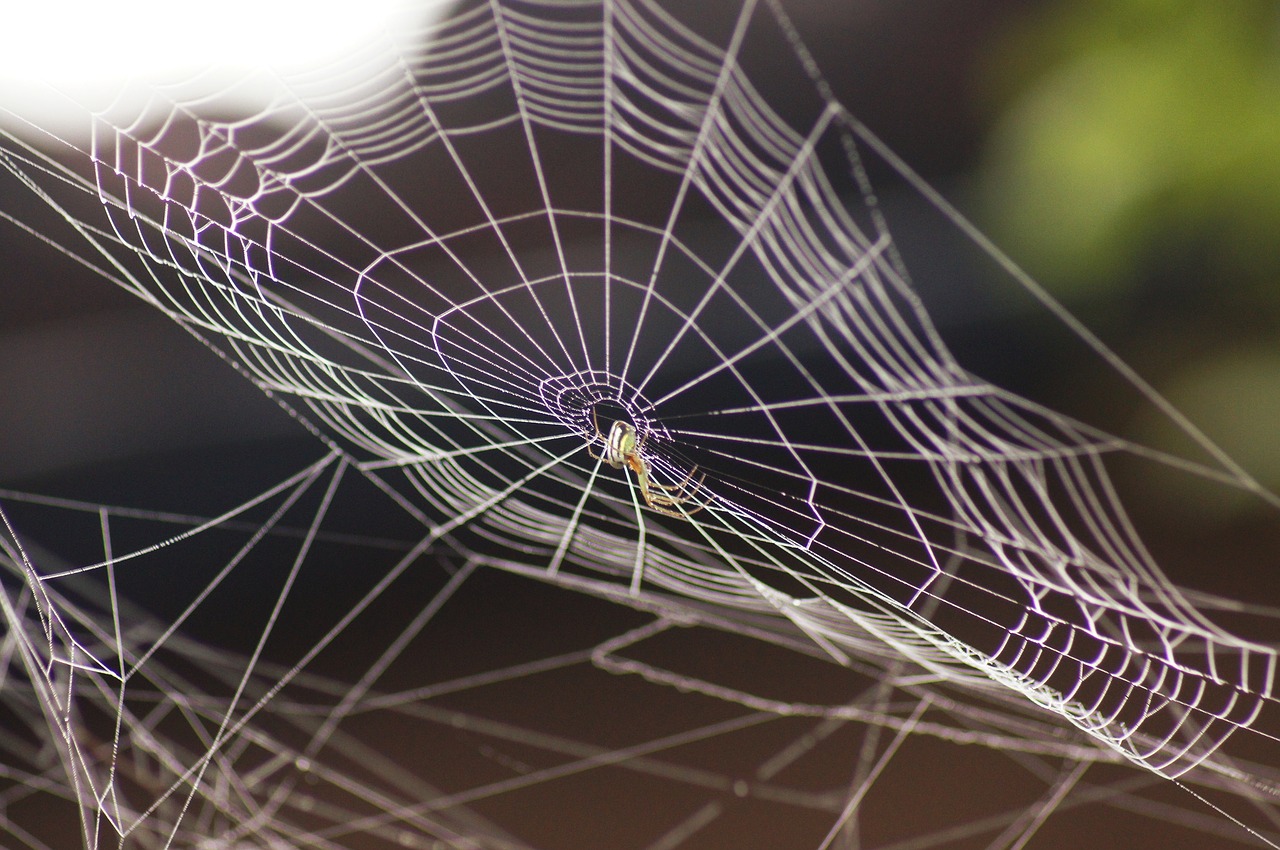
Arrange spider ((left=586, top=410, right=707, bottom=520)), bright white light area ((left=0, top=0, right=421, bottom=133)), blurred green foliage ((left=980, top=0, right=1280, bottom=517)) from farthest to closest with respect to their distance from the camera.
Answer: blurred green foliage ((left=980, top=0, right=1280, bottom=517))
bright white light area ((left=0, top=0, right=421, bottom=133))
spider ((left=586, top=410, right=707, bottom=520))

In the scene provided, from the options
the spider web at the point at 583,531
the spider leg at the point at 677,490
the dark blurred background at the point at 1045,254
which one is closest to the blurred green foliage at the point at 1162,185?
the dark blurred background at the point at 1045,254

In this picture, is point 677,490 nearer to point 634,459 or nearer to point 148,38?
point 634,459

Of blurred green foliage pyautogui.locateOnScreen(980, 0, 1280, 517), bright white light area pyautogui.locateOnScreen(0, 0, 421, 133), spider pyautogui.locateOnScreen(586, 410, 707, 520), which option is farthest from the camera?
blurred green foliage pyautogui.locateOnScreen(980, 0, 1280, 517)

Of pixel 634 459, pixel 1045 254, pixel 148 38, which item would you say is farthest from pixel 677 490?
pixel 1045 254

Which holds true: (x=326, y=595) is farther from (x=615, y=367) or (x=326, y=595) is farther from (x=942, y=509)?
(x=942, y=509)

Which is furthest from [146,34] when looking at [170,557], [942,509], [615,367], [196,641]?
[942,509]

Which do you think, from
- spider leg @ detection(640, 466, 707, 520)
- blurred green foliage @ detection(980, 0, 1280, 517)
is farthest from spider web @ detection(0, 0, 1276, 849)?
blurred green foliage @ detection(980, 0, 1280, 517)

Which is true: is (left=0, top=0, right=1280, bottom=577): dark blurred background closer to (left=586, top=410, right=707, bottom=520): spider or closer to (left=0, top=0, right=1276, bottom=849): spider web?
(left=0, top=0, right=1276, bottom=849): spider web
